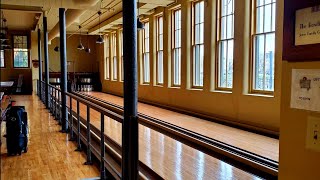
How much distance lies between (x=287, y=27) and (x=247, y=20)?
6090mm

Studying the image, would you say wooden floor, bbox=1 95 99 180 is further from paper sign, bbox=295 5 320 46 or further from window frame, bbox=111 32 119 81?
window frame, bbox=111 32 119 81

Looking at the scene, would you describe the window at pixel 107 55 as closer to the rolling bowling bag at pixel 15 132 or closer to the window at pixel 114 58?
the window at pixel 114 58

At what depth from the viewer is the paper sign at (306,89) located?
130 centimetres

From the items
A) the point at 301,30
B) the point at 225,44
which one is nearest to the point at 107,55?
the point at 225,44

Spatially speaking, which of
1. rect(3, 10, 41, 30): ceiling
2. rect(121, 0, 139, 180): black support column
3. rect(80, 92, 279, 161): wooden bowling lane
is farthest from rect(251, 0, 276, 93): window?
rect(3, 10, 41, 30): ceiling

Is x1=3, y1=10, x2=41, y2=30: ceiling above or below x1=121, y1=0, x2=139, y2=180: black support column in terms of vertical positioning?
above

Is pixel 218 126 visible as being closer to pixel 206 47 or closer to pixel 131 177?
pixel 206 47

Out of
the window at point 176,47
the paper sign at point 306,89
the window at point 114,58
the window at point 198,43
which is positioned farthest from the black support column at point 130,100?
the window at point 114,58

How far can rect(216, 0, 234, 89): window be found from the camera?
7.97m

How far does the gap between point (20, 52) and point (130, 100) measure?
58.7ft

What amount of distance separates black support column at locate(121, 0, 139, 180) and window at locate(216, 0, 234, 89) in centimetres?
512

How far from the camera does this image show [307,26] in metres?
1.34

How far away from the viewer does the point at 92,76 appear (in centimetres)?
2050

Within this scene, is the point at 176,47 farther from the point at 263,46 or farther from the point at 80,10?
the point at 263,46
